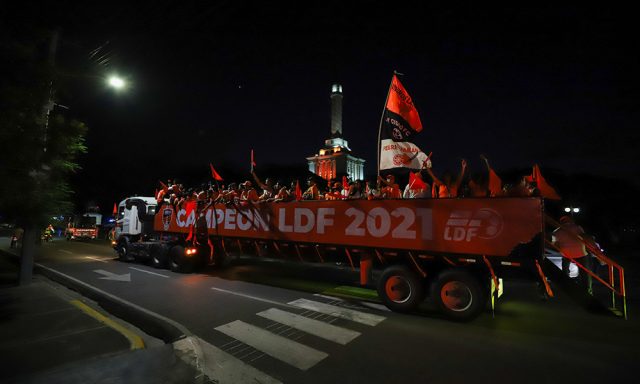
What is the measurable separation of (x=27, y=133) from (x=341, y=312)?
6.49m

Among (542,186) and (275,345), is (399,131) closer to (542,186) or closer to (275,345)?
(542,186)

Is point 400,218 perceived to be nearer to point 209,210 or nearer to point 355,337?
point 355,337

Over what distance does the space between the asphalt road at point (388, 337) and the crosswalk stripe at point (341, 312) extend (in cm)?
2

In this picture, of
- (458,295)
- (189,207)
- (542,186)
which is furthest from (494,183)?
(189,207)

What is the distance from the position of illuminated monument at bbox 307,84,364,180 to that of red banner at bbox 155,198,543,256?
110 meters

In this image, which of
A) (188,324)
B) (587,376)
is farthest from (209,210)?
(587,376)

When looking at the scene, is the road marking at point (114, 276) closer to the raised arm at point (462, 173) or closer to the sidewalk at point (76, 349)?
the sidewalk at point (76, 349)

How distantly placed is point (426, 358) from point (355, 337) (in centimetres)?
125

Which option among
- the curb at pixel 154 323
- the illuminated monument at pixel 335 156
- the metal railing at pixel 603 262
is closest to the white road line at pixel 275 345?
the curb at pixel 154 323

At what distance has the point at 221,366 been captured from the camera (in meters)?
4.48

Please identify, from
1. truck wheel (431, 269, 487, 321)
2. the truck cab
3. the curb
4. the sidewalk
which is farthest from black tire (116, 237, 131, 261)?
truck wheel (431, 269, 487, 321)

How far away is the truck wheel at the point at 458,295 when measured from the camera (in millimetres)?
6242

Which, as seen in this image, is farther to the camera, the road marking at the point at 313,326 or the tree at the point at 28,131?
the road marking at the point at 313,326

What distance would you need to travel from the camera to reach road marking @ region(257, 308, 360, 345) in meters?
5.52
